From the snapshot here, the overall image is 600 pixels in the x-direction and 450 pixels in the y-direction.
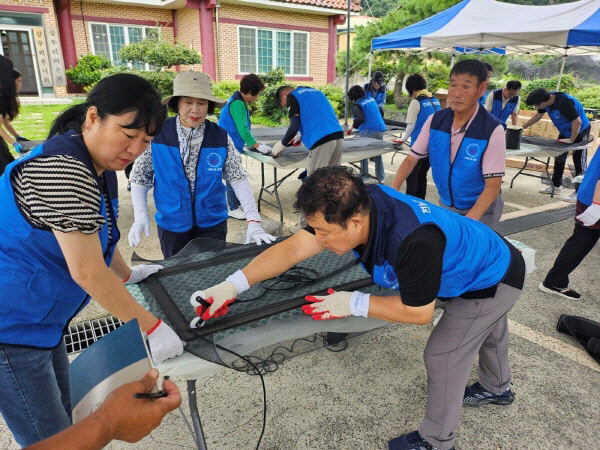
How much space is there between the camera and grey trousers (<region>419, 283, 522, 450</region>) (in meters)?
1.75

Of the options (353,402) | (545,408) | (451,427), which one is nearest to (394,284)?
(451,427)

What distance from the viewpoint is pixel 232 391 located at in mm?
2324

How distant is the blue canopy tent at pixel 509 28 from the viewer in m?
5.21

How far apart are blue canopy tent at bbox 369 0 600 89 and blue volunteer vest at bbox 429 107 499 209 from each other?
3.59 meters

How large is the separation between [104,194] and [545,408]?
2.39 meters

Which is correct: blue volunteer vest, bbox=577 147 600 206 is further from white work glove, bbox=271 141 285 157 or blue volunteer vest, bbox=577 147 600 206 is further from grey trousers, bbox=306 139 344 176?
white work glove, bbox=271 141 285 157

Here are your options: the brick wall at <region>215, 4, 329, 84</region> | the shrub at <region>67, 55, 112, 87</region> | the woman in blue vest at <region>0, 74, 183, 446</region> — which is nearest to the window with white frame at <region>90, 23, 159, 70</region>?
the shrub at <region>67, 55, 112, 87</region>

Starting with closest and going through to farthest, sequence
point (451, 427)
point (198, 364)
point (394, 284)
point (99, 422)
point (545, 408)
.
→ point (99, 422), point (198, 364), point (394, 284), point (451, 427), point (545, 408)

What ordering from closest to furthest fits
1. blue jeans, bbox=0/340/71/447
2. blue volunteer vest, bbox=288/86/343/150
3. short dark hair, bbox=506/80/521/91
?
blue jeans, bbox=0/340/71/447, blue volunteer vest, bbox=288/86/343/150, short dark hair, bbox=506/80/521/91

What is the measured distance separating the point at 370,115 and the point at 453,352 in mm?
5066

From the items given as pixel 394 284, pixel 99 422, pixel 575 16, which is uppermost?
pixel 575 16

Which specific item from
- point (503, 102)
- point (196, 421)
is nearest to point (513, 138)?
point (503, 102)

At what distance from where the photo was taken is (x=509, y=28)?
19.7ft

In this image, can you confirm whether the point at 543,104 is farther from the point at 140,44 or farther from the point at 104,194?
the point at 140,44
